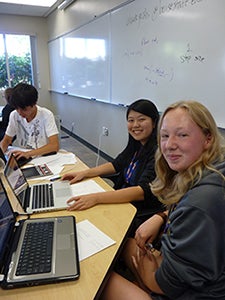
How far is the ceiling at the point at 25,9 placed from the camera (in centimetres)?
512

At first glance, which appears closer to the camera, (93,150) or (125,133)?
(125,133)

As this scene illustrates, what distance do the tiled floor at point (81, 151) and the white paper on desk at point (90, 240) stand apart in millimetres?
2725

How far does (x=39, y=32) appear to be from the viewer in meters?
6.27

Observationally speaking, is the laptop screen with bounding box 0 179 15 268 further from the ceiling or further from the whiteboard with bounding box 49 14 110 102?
the ceiling

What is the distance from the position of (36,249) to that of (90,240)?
20 cm

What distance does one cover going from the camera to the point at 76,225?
40.3 inches

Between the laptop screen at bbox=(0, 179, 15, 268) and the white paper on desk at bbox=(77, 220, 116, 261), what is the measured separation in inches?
9.9

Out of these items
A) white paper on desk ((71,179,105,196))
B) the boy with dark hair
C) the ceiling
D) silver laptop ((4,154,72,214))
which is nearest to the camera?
silver laptop ((4,154,72,214))

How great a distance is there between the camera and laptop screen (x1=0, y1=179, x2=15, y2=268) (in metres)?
0.83

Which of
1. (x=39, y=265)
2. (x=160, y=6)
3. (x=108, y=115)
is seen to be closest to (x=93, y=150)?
(x=108, y=115)

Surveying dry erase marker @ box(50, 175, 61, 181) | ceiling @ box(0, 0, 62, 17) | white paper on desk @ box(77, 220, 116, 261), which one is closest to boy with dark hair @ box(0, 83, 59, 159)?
dry erase marker @ box(50, 175, 61, 181)

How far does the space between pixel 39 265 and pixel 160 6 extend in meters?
2.39

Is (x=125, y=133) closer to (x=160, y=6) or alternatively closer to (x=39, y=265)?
(x=160, y=6)

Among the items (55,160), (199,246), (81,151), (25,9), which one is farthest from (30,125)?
(25,9)
